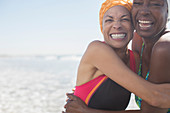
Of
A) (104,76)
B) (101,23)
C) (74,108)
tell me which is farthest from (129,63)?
(74,108)

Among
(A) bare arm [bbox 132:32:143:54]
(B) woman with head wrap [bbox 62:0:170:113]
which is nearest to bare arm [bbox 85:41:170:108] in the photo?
(B) woman with head wrap [bbox 62:0:170:113]

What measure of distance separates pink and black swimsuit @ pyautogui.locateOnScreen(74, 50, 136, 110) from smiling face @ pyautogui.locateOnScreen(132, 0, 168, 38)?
2.00 ft

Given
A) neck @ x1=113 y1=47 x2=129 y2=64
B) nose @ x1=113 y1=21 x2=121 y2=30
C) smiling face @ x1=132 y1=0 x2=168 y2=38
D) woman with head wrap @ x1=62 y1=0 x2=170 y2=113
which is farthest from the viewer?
neck @ x1=113 y1=47 x2=129 y2=64

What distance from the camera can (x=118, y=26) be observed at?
2926 mm

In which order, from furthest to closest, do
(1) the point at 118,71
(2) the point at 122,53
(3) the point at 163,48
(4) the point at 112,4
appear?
(2) the point at 122,53, (4) the point at 112,4, (1) the point at 118,71, (3) the point at 163,48

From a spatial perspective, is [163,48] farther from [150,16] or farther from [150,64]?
[150,16]

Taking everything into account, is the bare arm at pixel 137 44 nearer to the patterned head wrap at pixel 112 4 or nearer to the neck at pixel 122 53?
the neck at pixel 122 53

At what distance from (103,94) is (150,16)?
1201 millimetres

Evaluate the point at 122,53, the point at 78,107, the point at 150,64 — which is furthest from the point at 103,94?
the point at 150,64

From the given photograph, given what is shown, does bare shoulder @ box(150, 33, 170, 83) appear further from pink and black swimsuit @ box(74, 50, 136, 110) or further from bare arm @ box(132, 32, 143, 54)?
bare arm @ box(132, 32, 143, 54)

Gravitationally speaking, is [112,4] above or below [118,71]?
above

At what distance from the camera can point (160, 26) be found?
278 centimetres

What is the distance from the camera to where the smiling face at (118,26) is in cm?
295

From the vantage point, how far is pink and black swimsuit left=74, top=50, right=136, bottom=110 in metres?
2.96
